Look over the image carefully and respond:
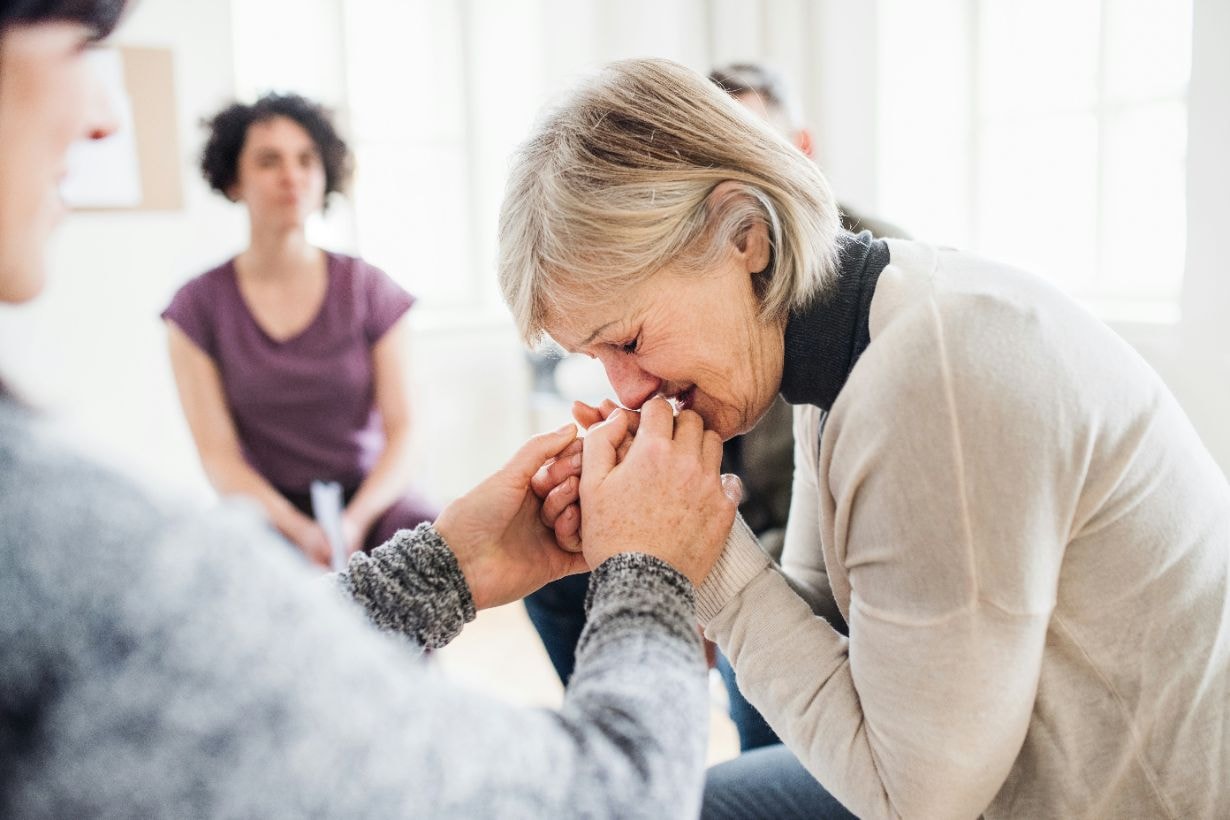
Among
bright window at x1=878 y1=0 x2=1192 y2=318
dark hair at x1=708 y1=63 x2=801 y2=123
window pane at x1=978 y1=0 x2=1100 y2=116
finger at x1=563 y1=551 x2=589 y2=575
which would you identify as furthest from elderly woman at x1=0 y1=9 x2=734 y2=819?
window pane at x1=978 y1=0 x2=1100 y2=116

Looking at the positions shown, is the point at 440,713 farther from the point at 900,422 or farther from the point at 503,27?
the point at 503,27

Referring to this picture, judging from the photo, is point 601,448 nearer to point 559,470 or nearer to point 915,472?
point 559,470

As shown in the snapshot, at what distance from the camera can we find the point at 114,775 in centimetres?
46

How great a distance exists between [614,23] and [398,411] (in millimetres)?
2247

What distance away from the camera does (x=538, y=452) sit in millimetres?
1194

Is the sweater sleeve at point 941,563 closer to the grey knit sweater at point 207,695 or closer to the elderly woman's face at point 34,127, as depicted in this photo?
the grey knit sweater at point 207,695

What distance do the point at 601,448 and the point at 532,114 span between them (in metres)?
1.75

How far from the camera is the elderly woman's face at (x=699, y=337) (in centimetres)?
101

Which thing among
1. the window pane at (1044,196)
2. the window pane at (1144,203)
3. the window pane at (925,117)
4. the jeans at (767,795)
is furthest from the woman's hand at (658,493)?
the window pane at (925,117)

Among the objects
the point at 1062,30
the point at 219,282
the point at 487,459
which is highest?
the point at 1062,30

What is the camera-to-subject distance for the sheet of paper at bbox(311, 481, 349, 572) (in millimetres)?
2387

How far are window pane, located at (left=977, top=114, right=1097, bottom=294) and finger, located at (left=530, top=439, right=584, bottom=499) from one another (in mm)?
2447

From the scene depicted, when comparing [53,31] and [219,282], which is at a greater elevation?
[53,31]

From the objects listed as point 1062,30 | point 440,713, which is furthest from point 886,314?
point 1062,30
